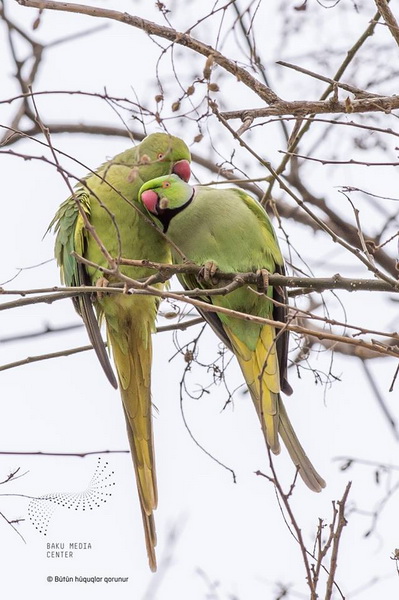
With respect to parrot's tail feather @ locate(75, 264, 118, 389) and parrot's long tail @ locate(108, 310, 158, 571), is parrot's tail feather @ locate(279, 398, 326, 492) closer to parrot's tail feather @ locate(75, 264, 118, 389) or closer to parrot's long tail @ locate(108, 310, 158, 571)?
parrot's long tail @ locate(108, 310, 158, 571)

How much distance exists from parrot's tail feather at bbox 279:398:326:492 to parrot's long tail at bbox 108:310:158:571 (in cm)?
65

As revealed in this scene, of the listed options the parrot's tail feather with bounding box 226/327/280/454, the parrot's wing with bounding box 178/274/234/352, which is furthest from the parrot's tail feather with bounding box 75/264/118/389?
the parrot's tail feather with bounding box 226/327/280/454

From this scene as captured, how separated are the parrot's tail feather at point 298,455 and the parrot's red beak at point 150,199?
100cm

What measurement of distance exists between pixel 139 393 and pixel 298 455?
100 centimetres

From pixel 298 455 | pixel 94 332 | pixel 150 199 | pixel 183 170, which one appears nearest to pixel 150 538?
pixel 298 455

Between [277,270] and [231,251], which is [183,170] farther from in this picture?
[277,270]

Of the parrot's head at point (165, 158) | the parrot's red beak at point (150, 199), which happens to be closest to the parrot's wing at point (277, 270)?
the parrot's head at point (165, 158)

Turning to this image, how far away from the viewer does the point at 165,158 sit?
12.1 ft

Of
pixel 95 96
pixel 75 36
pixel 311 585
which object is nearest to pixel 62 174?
pixel 95 96

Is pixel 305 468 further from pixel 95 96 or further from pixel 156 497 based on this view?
pixel 95 96

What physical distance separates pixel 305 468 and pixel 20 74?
2.22 meters

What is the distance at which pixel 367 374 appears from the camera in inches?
131

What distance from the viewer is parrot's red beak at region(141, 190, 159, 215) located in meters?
3.46

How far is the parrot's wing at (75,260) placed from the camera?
3496 mm
